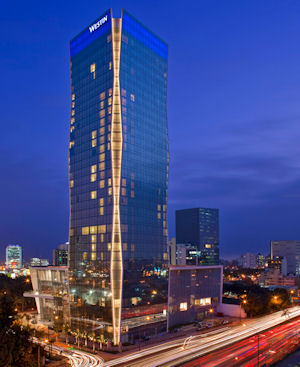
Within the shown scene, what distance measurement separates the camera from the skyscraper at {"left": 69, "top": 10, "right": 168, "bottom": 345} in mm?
100562

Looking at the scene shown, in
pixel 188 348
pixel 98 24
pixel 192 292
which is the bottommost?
pixel 188 348

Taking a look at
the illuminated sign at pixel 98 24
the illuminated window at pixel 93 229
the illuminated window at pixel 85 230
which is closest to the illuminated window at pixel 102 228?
the illuminated window at pixel 93 229

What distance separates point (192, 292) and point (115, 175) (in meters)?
49.6

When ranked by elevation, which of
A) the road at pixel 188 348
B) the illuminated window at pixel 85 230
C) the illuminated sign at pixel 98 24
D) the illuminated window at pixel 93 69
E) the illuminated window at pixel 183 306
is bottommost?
the road at pixel 188 348

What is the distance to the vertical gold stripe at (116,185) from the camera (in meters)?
97.4

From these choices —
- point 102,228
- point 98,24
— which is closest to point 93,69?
point 98,24

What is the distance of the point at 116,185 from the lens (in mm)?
101625

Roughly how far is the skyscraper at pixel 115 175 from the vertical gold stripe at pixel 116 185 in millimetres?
250

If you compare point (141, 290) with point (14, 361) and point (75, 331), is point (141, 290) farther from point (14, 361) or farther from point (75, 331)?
point (14, 361)

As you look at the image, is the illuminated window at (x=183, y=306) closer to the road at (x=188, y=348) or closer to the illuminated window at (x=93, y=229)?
the road at (x=188, y=348)

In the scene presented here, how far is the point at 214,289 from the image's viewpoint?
13662 cm

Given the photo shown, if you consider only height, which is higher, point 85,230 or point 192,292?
point 85,230

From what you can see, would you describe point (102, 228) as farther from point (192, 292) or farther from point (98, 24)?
point (98, 24)

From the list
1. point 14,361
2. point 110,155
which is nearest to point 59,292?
point 110,155
